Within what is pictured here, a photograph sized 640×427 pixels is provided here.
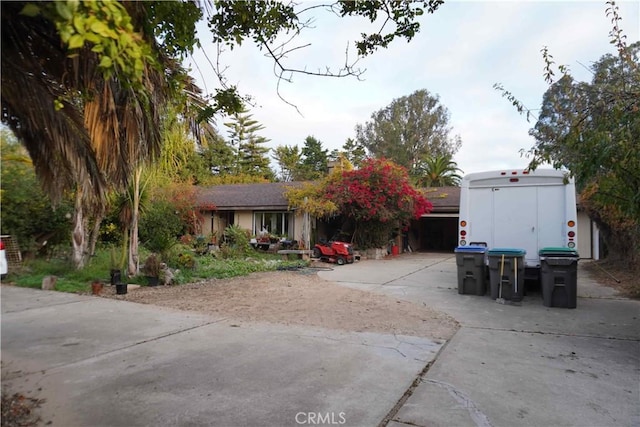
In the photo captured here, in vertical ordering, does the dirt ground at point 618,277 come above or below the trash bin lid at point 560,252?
below

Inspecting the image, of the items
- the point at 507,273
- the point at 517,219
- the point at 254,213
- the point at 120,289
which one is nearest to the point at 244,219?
the point at 254,213

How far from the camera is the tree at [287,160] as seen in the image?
4581 centimetres

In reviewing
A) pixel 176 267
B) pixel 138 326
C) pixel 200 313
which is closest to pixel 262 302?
pixel 200 313

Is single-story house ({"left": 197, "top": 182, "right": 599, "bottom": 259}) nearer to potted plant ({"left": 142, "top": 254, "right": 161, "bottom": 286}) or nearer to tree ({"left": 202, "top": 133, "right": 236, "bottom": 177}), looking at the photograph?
potted plant ({"left": 142, "top": 254, "right": 161, "bottom": 286})

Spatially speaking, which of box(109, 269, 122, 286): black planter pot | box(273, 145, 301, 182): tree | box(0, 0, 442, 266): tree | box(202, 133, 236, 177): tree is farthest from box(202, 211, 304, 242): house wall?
box(273, 145, 301, 182): tree

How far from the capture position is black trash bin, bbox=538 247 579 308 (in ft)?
27.3

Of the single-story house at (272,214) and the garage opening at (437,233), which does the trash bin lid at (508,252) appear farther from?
the garage opening at (437,233)

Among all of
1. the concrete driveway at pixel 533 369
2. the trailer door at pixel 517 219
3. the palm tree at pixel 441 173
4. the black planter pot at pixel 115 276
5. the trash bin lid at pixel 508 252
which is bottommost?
the concrete driveway at pixel 533 369

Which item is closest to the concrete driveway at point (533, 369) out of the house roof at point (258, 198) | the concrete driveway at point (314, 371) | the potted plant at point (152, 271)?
the concrete driveway at point (314, 371)

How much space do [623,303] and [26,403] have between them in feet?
35.1

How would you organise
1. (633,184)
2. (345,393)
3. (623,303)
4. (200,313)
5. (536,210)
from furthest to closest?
(536,210)
(623,303)
(200,313)
(633,184)
(345,393)

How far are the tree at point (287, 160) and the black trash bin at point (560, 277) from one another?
3769 centimetres

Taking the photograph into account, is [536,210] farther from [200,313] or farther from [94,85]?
[94,85]

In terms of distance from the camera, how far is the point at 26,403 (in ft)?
12.2
